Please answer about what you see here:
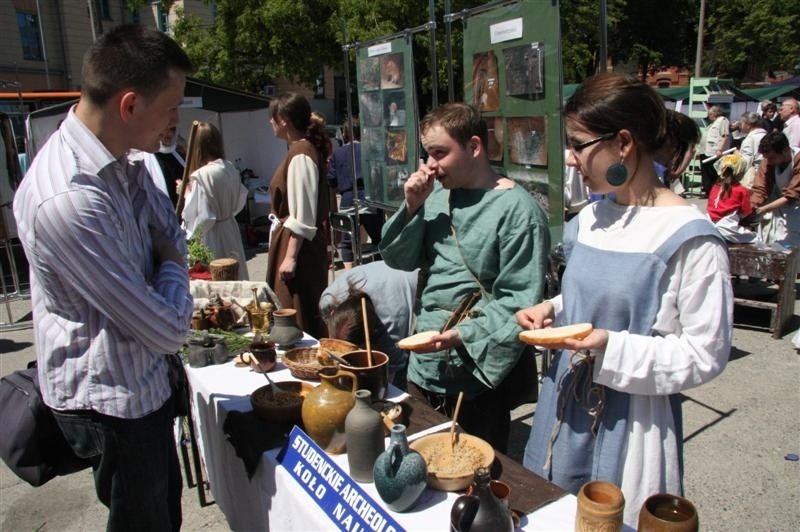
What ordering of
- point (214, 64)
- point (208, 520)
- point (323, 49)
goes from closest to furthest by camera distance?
point (208, 520) → point (323, 49) → point (214, 64)

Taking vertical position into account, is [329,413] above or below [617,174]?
below

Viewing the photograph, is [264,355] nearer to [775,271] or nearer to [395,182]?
[395,182]

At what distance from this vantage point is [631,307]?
1.41 metres

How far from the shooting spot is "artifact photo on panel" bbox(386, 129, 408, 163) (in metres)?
4.80

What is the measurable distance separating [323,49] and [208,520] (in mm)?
13839

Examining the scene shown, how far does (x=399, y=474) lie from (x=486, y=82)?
2.79 meters

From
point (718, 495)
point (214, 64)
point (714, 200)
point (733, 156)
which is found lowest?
point (718, 495)

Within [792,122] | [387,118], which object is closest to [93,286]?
[387,118]

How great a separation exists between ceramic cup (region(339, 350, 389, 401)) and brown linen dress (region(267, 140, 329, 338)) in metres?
1.58

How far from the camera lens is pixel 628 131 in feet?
4.67

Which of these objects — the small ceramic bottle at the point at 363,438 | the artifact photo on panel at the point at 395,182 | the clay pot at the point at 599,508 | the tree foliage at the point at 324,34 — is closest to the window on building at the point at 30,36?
the tree foliage at the point at 324,34

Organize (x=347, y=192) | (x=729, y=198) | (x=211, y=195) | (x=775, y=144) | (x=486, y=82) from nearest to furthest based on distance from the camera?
(x=486, y=82), (x=211, y=195), (x=729, y=198), (x=775, y=144), (x=347, y=192)

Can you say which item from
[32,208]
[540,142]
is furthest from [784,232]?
[32,208]

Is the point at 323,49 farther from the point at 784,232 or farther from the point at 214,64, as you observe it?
the point at 784,232
